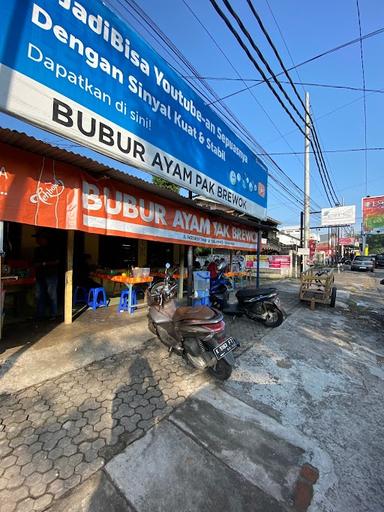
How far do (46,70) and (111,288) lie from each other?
6092 millimetres

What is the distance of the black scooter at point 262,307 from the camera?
233 inches

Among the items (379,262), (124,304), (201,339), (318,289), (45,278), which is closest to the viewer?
(201,339)

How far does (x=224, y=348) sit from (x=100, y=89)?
3.78 metres

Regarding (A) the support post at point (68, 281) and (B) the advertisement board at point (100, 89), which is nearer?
(B) the advertisement board at point (100, 89)

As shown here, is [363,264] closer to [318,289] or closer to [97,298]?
[318,289]

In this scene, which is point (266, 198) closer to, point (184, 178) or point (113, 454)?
point (184, 178)

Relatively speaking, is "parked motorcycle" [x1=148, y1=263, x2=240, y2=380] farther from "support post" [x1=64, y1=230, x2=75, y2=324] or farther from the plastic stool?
the plastic stool

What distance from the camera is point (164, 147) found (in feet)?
14.6

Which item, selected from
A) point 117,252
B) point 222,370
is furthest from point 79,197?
point 117,252

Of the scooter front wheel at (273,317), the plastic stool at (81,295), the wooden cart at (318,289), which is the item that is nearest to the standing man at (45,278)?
the plastic stool at (81,295)

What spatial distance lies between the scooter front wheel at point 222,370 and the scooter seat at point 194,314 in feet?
1.98

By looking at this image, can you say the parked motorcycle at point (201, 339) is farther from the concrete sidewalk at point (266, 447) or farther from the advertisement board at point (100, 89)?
the advertisement board at point (100, 89)

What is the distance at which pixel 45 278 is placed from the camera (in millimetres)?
5543

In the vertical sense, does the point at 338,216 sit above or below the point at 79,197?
above
